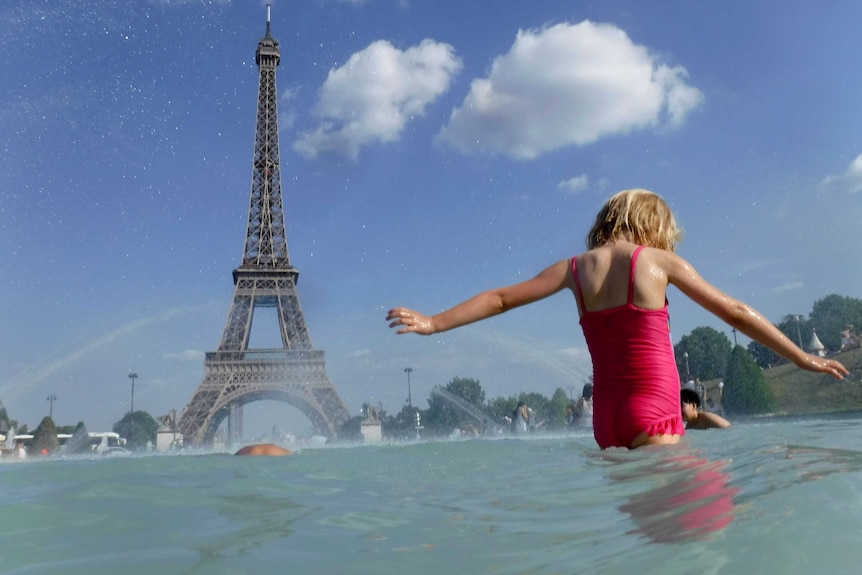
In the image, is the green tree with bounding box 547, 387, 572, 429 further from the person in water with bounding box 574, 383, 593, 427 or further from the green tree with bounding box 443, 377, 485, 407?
the person in water with bounding box 574, 383, 593, 427

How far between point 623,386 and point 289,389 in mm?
41017

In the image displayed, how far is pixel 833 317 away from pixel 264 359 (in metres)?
69.9

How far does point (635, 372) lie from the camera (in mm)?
3514

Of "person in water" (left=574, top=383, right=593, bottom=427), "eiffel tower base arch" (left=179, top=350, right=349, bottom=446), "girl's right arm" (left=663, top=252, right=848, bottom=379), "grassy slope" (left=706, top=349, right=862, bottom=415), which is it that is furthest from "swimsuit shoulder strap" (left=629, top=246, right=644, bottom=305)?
"grassy slope" (left=706, top=349, right=862, bottom=415)

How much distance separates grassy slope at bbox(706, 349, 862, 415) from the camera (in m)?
51.3

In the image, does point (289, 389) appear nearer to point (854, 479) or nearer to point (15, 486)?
point (15, 486)

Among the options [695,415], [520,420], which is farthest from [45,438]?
[695,415]

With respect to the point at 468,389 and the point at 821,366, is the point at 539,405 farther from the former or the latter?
the point at 821,366

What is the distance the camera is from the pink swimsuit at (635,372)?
3.50 metres

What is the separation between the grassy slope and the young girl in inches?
2045

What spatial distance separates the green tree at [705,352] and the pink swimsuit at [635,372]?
7924 cm

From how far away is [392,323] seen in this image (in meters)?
3.46

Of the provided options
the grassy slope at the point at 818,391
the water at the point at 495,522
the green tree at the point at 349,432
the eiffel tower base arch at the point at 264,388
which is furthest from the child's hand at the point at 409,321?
the grassy slope at the point at 818,391

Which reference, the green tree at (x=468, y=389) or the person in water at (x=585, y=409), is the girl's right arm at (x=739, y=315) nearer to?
the person in water at (x=585, y=409)
